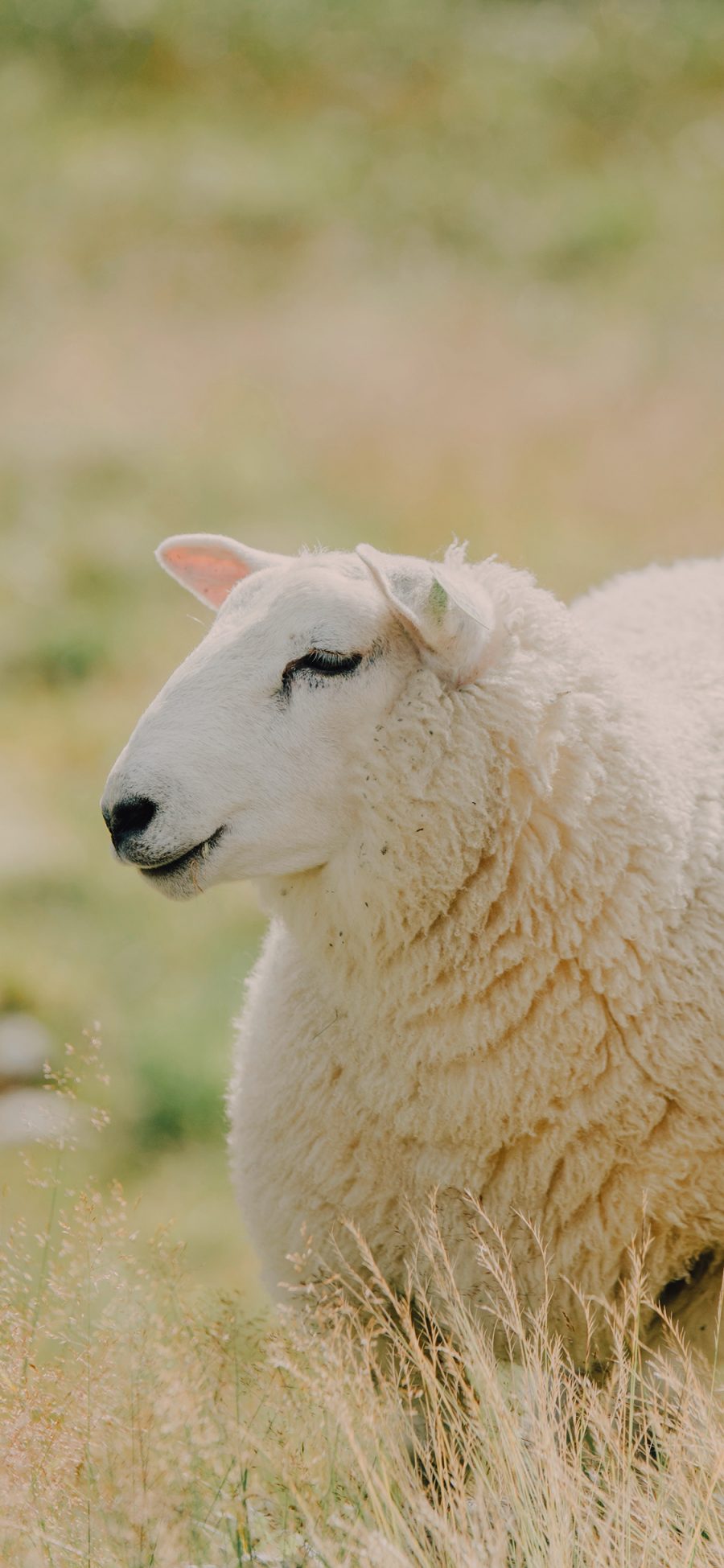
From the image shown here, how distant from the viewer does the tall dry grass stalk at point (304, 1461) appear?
1995 mm

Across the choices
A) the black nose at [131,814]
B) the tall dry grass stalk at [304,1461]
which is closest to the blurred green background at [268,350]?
the tall dry grass stalk at [304,1461]

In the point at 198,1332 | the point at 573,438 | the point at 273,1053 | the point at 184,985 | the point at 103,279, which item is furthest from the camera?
the point at 103,279

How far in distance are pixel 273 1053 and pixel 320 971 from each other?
26cm

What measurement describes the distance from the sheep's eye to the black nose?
1.04ft

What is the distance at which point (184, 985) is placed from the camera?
5.30 m

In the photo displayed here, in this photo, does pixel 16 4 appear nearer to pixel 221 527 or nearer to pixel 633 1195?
pixel 221 527

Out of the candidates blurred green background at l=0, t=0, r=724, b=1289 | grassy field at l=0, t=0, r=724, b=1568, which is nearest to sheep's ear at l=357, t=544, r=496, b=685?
grassy field at l=0, t=0, r=724, b=1568

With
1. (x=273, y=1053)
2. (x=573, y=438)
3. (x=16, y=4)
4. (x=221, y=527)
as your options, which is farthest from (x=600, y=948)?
(x=16, y=4)

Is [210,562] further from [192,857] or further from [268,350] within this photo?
[268,350]

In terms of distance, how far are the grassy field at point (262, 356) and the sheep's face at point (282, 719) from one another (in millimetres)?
1050

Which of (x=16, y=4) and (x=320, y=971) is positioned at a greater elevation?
(x=16, y=4)

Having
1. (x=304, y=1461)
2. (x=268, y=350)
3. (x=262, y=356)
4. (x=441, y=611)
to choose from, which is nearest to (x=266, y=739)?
(x=441, y=611)

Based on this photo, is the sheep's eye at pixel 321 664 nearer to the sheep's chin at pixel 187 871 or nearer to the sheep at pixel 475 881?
the sheep at pixel 475 881

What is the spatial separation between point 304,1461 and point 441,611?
1.31 meters
